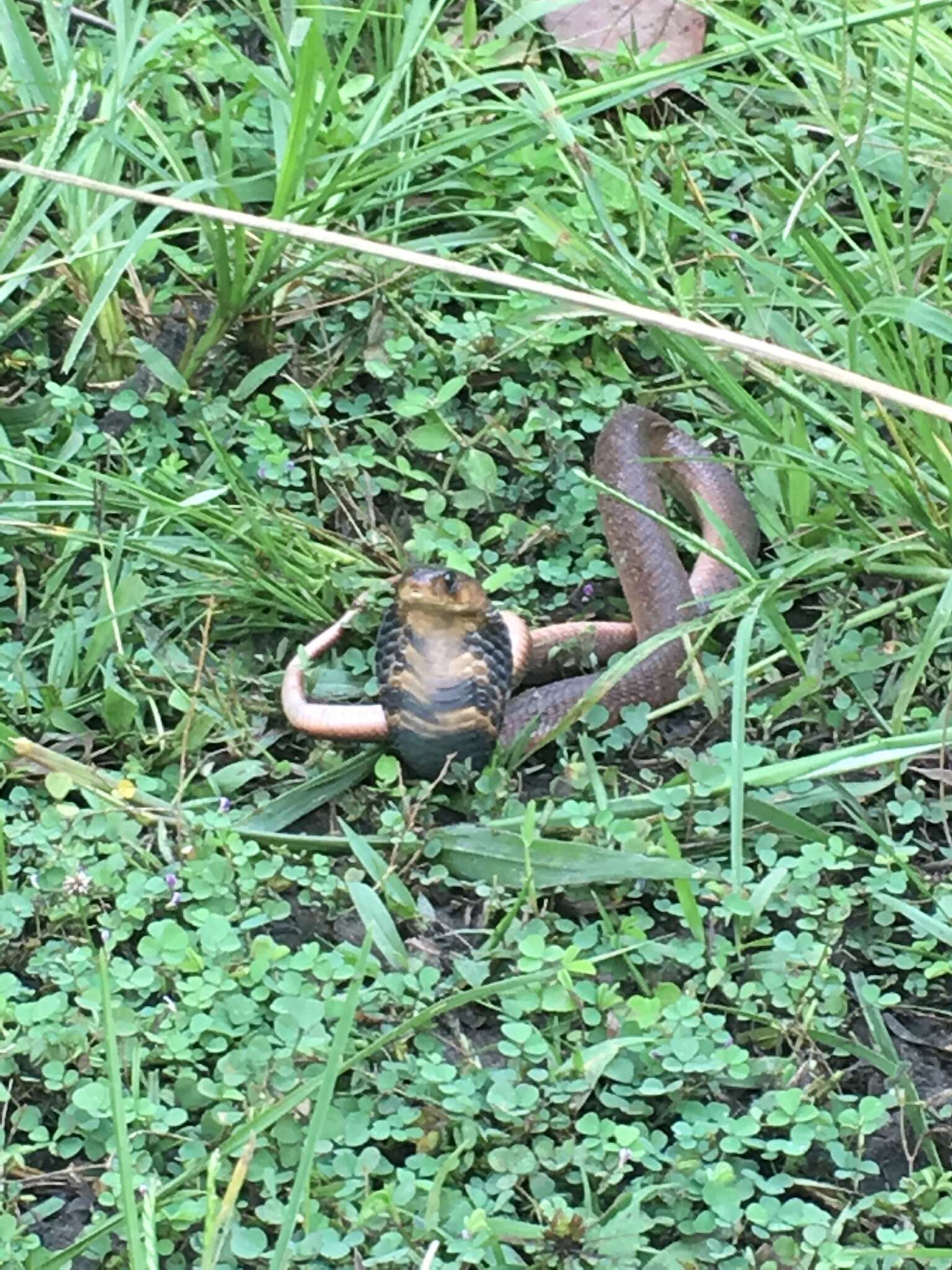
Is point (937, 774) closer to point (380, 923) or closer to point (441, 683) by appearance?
point (441, 683)

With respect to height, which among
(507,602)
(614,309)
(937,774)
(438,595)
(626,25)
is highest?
(626,25)

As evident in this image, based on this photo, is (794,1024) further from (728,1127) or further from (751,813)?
(751,813)

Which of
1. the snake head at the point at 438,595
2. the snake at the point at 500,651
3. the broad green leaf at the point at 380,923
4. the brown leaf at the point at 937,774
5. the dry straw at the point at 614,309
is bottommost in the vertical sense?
the brown leaf at the point at 937,774

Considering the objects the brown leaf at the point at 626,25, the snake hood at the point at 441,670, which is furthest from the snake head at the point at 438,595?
the brown leaf at the point at 626,25

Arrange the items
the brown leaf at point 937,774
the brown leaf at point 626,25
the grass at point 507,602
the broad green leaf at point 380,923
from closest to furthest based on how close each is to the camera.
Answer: the grass at point 507,602, the broad green leaf at point 380,923, the brown leaf at point 937,774, the brown leaf at point 626,25

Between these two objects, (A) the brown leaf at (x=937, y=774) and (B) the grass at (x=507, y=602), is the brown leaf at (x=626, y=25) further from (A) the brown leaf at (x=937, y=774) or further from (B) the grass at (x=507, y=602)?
(A) the brown leaf at (x=937, y=774)

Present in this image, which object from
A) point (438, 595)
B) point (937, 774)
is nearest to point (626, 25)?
point (438, 595)

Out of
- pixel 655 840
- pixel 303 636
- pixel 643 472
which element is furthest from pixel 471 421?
pixel 655 840

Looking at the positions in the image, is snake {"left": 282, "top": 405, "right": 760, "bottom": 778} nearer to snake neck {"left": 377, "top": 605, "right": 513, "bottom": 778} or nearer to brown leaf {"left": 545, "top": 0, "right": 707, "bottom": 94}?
snake neck {"left": 377, "top": 605, "right": 513, "bottom": 778}
